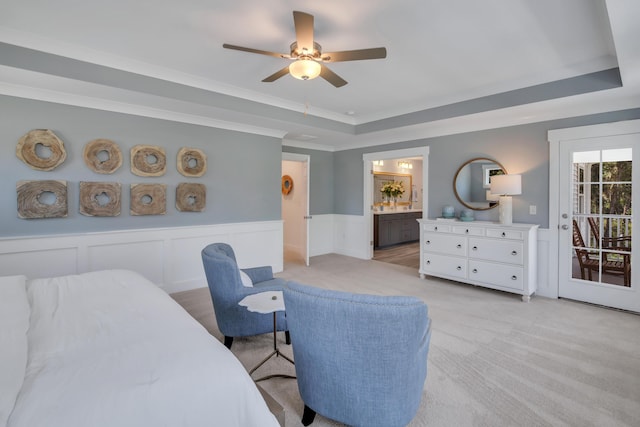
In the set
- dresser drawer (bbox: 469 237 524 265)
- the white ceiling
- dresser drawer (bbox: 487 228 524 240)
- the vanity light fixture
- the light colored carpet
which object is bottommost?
the light colored carpet

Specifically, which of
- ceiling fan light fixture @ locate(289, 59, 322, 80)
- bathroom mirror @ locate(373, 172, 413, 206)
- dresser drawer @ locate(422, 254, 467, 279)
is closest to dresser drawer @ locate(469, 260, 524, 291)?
dresser drawer @ locate(422, 254, 467, 279)

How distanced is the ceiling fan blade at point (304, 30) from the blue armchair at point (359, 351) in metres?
1.68

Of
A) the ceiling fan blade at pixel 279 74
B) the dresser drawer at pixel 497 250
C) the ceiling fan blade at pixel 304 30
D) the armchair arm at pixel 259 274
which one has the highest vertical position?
the ceiling fan blade at pixel 304 30

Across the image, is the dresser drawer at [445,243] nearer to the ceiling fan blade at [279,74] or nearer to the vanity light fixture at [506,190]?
the vanity light fixture at [506,190]

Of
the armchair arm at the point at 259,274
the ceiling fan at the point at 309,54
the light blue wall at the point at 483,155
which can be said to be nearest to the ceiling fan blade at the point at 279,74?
the ceiling fan at the point at 309,54

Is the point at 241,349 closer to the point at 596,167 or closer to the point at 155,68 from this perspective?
the point at 155,68

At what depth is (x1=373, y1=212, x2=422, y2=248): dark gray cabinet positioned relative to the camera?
748 centimetres

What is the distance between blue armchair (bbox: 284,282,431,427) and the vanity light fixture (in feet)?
10.2

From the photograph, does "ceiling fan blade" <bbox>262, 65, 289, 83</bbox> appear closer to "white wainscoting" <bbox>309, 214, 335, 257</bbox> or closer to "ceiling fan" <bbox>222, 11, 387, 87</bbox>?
"ceiling fan" <bbox>222, 11, 387, 87</bbox>

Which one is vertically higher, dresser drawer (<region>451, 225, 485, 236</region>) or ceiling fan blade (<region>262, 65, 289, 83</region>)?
ceiling fan blade (<region>262, 65, 289, 83</region>)

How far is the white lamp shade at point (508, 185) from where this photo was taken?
13.3 feet

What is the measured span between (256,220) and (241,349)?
268cm

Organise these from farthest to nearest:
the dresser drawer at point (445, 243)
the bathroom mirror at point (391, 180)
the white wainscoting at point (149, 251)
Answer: the bathroom mirror at point (391, 180) < the dresser drawer at point (445, 243) < the white wainscoting at point (149, 251)

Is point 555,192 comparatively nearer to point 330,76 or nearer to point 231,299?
point 330,76
